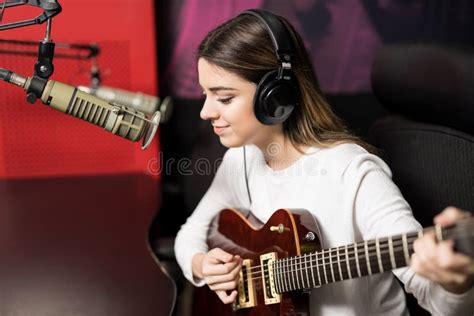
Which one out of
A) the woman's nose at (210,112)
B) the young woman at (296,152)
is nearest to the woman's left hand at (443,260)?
the young woman at (296,152)

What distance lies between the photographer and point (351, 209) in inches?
42.5

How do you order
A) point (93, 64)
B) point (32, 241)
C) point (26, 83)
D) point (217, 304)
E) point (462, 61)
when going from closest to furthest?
point (26, 83), point (462, 61), point (217, 304), point (32, 241), point (93, 64)

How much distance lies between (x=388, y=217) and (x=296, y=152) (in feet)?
1.04

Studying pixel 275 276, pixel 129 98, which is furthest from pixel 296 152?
pixel 129 98

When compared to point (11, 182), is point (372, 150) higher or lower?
higher

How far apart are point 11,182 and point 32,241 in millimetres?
508

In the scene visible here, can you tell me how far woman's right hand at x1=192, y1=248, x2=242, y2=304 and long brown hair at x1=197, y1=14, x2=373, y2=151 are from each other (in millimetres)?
284

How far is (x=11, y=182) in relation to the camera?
1827 mm

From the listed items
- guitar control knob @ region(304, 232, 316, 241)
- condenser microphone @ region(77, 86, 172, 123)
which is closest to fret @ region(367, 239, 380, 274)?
guitar control knob @ region(304, 232, 316, 241)

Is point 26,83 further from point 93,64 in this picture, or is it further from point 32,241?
point 93,64

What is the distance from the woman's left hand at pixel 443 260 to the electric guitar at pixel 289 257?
0.01 metres

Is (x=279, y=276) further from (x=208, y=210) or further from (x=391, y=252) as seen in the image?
(x=208, y=210)

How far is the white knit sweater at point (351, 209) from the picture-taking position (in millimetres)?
952

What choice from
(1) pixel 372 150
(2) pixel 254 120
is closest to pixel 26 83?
(2) pixel 254 120
